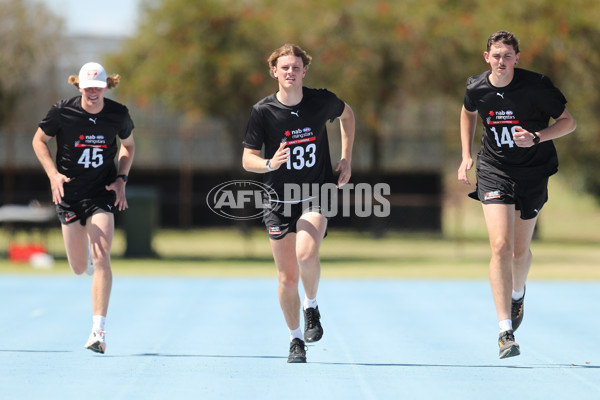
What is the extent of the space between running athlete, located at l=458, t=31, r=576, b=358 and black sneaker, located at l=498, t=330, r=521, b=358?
11 mm

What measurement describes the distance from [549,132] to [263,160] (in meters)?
2.21

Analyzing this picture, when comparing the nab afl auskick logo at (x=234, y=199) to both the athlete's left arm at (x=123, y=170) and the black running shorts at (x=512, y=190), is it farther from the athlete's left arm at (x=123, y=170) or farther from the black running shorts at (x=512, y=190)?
the black running shorts at (x=512, y=190)

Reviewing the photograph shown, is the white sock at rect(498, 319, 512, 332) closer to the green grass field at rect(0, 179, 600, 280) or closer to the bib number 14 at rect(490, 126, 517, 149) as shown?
the bib number 14 at rect(490, 126, 517, 149)

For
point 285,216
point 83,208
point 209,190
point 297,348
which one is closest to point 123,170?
point 83,208

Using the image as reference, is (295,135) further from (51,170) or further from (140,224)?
(140,224)

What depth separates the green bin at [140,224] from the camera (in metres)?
20.9

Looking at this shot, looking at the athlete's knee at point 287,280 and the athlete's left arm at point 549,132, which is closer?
the athlete's left arm at point 549,132

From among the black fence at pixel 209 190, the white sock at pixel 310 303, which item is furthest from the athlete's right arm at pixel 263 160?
the black fence at pixel 209 190

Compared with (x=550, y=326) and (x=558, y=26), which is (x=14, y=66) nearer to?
(x=558, y=26)

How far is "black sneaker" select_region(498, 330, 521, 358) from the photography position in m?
7.43

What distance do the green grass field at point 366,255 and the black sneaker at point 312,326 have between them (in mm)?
9491

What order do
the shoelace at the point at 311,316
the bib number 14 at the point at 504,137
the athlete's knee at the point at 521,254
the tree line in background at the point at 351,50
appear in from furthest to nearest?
the tree line in background at the point at 351,50 → the athlete's knee at the point at 521,254 → the shoelace at the point at 311,316 → the bib number 14 at the point at 504,137

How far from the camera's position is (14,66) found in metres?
33.4

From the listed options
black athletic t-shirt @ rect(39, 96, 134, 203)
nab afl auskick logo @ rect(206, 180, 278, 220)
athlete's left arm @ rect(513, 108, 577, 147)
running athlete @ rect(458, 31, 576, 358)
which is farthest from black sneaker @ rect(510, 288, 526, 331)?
nab afl auskick logo @ rect(206, 180, 278, 220)
